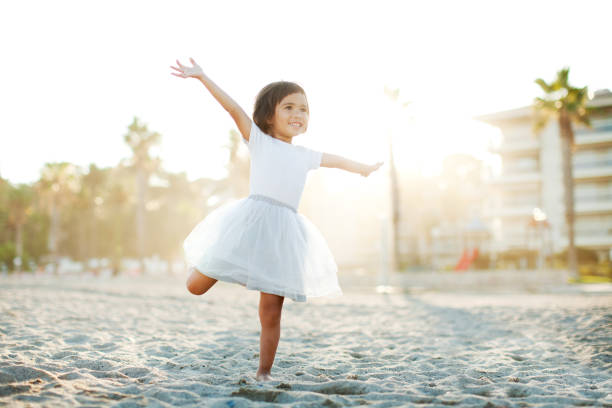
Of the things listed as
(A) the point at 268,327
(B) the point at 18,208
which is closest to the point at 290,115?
(A) the point at 268,327

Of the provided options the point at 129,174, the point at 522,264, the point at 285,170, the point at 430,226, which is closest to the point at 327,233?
the point at 430,226

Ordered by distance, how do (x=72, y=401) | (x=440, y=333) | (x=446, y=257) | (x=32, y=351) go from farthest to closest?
(x=446, y=257) → (x=440, y=333) → (x=32, y=351) → (x=72, y=401)

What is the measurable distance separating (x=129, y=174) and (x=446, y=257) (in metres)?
30.1

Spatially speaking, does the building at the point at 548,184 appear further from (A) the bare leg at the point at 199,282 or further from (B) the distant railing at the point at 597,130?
(A) the bare leg at the point at 199,282

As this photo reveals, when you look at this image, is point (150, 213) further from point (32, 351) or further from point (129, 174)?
point (32, 351)

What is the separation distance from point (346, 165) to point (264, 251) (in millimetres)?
1033

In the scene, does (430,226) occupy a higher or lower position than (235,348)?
higher

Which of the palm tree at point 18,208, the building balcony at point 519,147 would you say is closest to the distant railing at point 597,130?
the building balcony at point 519,147

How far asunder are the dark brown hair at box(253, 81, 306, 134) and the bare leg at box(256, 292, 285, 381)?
3.99ft

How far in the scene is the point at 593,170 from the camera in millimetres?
39781

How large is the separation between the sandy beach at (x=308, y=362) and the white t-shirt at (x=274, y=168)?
1275 millimetres

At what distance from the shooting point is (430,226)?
153 feet

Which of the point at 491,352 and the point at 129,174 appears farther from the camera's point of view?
the point at 129,174

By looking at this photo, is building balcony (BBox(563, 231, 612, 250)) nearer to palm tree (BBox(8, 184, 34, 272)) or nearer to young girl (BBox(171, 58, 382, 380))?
young girl (BBox(171, 58, 382, 380))
